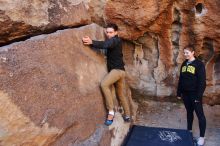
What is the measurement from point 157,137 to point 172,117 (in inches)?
39.1

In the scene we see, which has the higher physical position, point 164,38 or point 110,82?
point 164,38

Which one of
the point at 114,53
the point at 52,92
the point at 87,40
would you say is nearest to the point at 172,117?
the point at 114,53

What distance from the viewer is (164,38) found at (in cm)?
534

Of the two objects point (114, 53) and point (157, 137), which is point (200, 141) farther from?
point (114, 53)

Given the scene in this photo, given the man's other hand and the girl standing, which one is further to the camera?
the girl standing

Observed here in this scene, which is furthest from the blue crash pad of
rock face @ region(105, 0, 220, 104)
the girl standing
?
rock face @ region(105, 0, 220, 104)

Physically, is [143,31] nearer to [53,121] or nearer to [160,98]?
[160,98]

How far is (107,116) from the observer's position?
13.5 ft

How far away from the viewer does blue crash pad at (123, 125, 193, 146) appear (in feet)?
13.9

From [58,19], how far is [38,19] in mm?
257

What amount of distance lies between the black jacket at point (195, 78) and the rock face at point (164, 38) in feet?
3.97

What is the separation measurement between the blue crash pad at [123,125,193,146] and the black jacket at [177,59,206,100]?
0.68 meters

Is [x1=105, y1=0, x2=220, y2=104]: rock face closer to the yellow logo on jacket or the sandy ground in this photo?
the sandy ground

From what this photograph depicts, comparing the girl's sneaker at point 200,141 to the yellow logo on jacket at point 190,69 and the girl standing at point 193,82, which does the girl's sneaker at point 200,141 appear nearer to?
the girl standing at point 193,82
